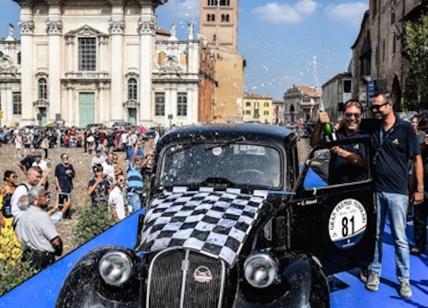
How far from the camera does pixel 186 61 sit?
195ft

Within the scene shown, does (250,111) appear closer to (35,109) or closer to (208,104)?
(208,104)

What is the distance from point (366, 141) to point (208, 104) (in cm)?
6731

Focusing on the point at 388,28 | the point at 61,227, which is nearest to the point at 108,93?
the point at 388,28

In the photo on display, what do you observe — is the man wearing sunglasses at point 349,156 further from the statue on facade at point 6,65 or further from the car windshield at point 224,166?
the statue on facade at point 6,65

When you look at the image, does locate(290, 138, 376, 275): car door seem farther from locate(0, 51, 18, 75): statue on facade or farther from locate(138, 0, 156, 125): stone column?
locate(0, 51, 18, 75): statue on facade

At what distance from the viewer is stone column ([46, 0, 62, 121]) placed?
57.5m

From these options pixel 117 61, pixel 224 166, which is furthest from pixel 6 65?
pixel 224 166

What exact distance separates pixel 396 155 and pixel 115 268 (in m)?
2.99

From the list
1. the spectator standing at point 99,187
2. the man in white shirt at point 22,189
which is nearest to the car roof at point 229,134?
the man in white shirt at point 22,189

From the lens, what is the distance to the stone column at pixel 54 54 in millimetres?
57500

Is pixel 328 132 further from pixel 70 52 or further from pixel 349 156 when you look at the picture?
pixel 70 52

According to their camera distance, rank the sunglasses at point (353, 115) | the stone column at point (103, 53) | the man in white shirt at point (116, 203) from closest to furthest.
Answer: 1. the sunglasses at point (353, 115)
2. the man in white shirt at point (116, 203)
3. the stone column at point (103, 53)

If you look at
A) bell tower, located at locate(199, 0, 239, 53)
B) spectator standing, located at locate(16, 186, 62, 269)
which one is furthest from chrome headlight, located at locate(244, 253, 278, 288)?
bell tower, located at locate(199, 0, 239, 53)

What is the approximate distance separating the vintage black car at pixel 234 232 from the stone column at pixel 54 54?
54.9 meters
